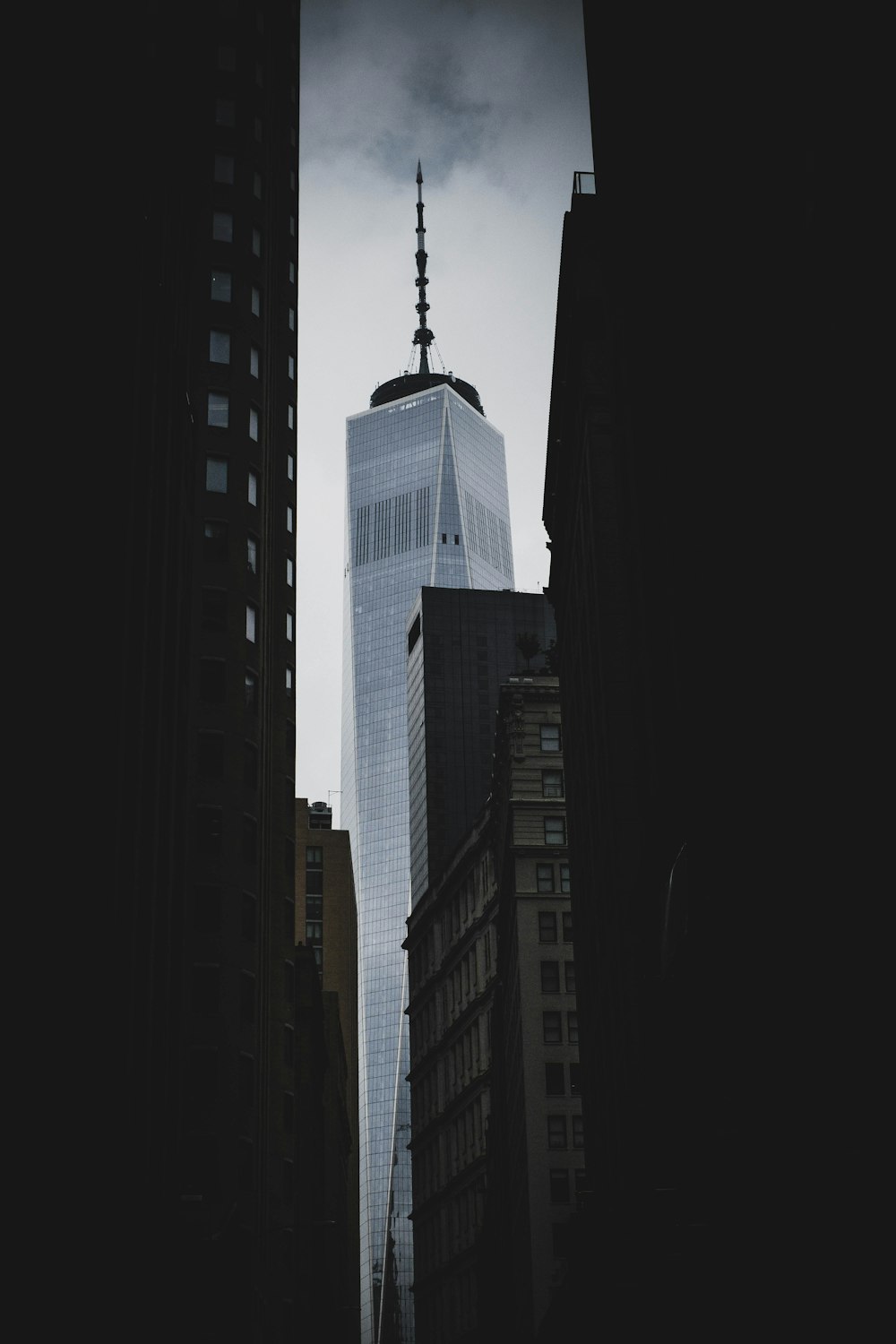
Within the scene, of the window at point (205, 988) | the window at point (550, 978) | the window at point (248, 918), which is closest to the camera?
the window at point (205, 988)

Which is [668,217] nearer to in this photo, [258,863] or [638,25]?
[638,25]

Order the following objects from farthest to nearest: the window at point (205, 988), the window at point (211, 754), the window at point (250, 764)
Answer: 1. the window at point (250, 764)
2. the window at point (211, 754)
3. the window at point (205, 988)

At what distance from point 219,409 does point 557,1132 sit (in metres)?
47.3

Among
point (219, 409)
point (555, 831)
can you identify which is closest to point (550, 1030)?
point (555, 831)

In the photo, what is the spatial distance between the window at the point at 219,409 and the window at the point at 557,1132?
151 feet

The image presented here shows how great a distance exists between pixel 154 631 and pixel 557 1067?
5478cm

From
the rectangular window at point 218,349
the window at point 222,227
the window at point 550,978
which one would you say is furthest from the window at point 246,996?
the window at point 222,227

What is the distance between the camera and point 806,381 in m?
26.3

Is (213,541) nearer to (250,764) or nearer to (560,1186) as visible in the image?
(250,764)

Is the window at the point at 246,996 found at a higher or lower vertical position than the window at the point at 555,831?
lower

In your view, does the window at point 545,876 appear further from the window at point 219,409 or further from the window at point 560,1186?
the window at point 219,409

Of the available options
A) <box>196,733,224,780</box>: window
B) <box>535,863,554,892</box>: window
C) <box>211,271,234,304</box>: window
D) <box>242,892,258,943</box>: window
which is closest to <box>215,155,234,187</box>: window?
<box>211,271,234,304</box>: window

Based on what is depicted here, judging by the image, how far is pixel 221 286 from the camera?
80.6 m

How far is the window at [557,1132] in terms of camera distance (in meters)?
91.9
